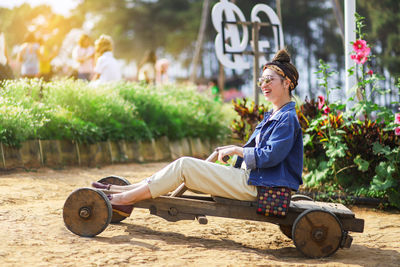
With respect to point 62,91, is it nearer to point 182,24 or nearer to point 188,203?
point 188,203

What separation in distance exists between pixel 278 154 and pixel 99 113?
16.0 ft

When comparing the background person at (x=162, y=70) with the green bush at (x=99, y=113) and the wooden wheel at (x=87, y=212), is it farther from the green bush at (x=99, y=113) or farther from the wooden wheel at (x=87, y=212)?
the wooden wheel at (x=87, y=212)

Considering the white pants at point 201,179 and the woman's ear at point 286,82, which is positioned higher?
Answer: the woman's ear at point 286,82

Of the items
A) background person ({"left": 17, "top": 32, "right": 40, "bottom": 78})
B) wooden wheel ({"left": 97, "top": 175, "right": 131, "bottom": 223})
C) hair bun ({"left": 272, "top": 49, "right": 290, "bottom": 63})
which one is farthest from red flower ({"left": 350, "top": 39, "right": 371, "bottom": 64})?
background person ({"left": 17, "top": 32, "right": 40, "bottom": 78})

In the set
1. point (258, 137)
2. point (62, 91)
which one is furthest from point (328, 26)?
point (258, 137)

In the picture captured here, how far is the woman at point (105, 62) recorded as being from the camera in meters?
9.05

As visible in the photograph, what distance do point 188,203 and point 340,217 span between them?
3.79 feet

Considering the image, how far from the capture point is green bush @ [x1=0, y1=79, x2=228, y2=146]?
6570mm

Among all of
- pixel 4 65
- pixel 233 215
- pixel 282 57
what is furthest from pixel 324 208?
pixel 4 65

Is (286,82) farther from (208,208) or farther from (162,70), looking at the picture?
(162,70)

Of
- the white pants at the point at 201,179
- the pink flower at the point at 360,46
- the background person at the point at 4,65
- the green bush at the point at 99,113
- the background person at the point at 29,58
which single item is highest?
the background person at the point at 29,58

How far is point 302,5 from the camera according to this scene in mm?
25516

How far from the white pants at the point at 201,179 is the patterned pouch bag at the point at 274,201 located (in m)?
0.10

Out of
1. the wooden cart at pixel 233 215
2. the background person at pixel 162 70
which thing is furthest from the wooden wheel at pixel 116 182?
the background person at pixel 162 70
